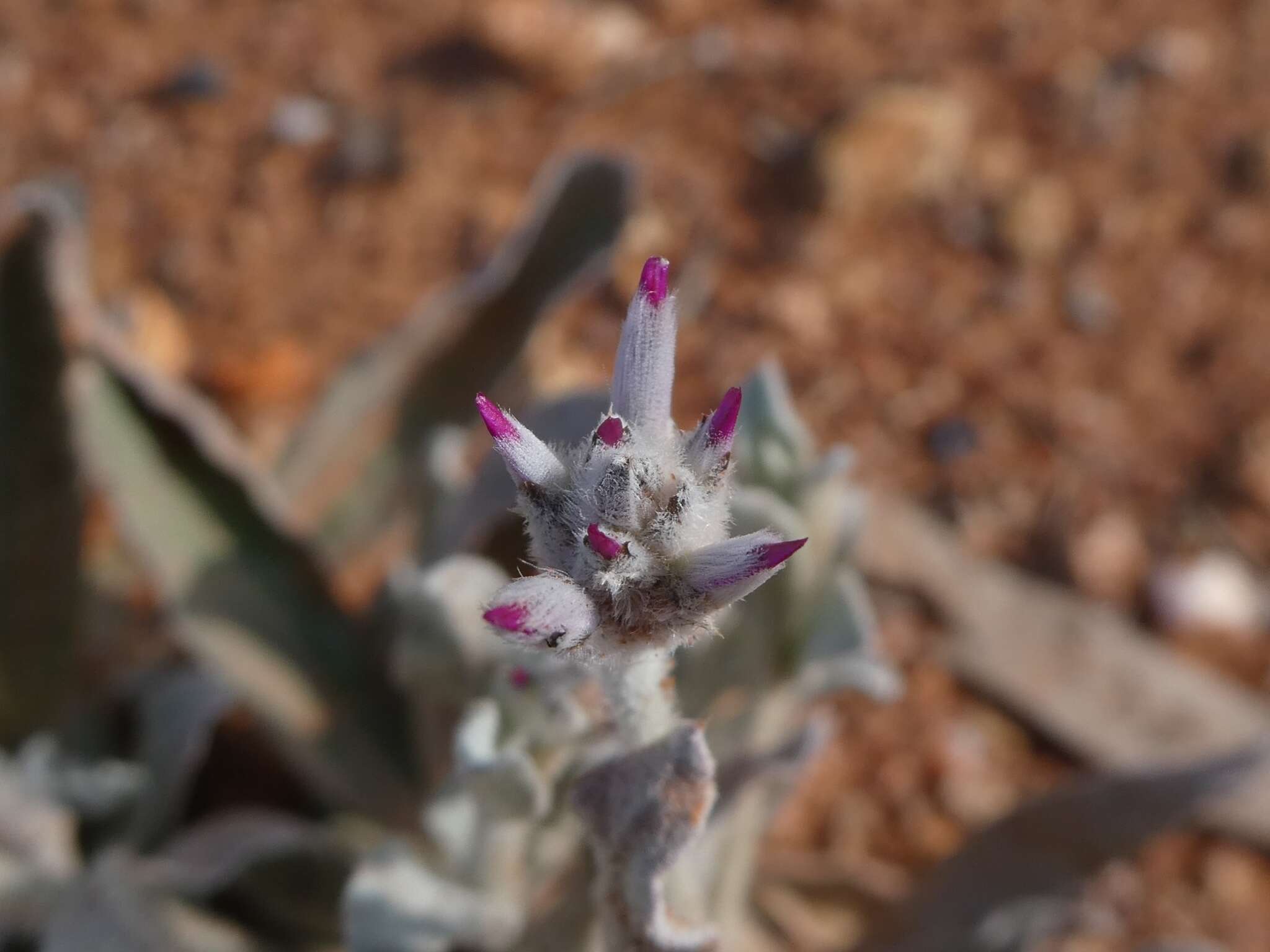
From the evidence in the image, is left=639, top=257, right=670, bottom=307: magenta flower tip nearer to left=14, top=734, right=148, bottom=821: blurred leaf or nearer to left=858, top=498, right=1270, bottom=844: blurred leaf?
left=14, top=734, right=148, bottom=821: blurred leaf

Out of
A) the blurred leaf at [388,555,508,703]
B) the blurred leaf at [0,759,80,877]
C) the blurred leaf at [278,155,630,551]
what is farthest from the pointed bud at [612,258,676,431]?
the blurred leaf at [0,759,80,877]

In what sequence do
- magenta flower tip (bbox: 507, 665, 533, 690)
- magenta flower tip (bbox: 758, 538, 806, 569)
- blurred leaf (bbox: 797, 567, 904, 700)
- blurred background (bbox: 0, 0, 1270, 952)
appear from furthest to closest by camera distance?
blurred background (bbox: 0, 0, 1270, 952), blurred leaf (bbox: 797, 567, 904, 700), magenta flower tip (bbox: 507, 665, 533, 690), magenta flower tip (bbox: 758, 538, 806, 569)

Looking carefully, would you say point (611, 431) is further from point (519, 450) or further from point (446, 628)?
point (446, 628)

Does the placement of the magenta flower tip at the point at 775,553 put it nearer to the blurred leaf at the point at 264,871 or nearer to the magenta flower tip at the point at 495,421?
the magenta flower tip at the point at 495,421

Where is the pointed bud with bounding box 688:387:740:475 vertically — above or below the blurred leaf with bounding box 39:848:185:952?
below

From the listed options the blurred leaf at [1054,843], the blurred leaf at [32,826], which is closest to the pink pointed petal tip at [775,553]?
the blurred leaf at [1054,843]

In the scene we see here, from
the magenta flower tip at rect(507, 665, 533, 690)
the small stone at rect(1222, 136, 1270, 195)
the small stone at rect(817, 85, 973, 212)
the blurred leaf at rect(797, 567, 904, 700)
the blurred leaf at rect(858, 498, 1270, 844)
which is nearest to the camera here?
the magenta flower tip at rect(507, 665, 533, 690)
